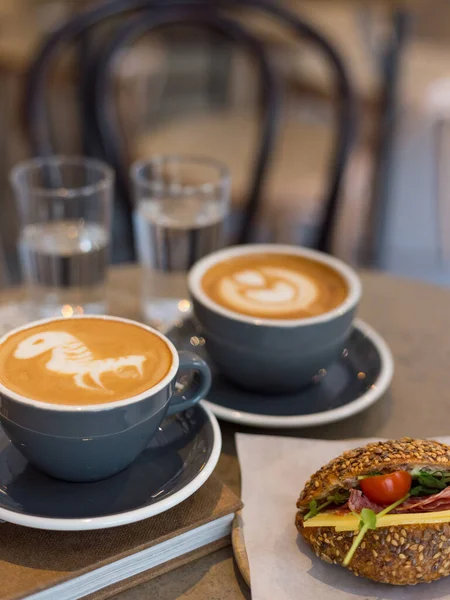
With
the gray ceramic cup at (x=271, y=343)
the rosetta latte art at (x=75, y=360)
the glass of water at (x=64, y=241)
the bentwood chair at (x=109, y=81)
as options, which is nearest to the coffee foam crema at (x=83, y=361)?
the rosetta latte art at (x=75, y=360)

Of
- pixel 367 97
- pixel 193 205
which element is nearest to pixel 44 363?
pixel 193 205

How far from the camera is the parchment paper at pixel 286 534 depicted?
541 mm

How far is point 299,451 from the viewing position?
0.69m

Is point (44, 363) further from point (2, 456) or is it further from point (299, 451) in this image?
point (299, 451)

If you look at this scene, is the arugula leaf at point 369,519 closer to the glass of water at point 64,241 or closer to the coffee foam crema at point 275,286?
the coffee foam crema at point 275,286

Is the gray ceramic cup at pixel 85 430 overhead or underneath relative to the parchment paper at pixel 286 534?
overhead

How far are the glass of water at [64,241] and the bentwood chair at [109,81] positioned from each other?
0.44 meters

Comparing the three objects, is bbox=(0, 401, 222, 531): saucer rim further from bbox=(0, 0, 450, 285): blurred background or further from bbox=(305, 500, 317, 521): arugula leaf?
bbox=(0, 0, 450, 285): blurred background

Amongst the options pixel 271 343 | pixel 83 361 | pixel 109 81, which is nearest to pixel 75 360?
pixel 83 361

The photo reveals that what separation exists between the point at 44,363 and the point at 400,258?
7.54ft

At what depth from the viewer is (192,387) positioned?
26.3 inches

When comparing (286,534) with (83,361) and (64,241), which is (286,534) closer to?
(83,361)

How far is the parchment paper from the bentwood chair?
2.70 ft

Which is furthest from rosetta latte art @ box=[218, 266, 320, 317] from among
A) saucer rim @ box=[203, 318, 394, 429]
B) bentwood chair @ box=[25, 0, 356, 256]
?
bentwood chair @ box=[25, 0, 356, 256]
